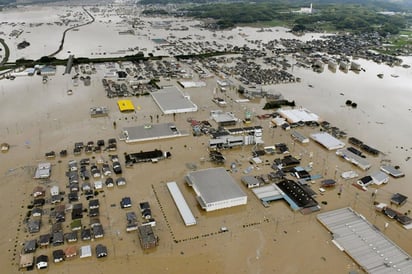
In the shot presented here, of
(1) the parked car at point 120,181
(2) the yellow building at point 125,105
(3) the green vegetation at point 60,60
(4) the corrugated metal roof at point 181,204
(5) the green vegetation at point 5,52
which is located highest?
(5) the green vegetation at point 5,52

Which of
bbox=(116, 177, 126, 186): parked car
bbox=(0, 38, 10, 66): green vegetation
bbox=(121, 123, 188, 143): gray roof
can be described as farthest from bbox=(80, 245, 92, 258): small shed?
bbox=(0, 38, 10, 66): green vegetation

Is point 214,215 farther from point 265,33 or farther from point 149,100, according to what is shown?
point 265,33

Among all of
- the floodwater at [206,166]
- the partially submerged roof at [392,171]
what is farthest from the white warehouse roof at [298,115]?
the partially submerged roof at [392,171]

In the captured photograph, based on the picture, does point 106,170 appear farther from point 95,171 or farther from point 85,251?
point 85,251

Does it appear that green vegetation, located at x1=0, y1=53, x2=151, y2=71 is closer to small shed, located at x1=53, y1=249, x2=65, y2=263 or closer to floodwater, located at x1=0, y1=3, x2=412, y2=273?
floodwater, located at x1=0, y1=3, x2=412, y2=273

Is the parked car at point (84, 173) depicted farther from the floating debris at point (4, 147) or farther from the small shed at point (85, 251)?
the floating debris at point (4, 147)

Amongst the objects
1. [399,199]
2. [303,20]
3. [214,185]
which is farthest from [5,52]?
[303,20]
